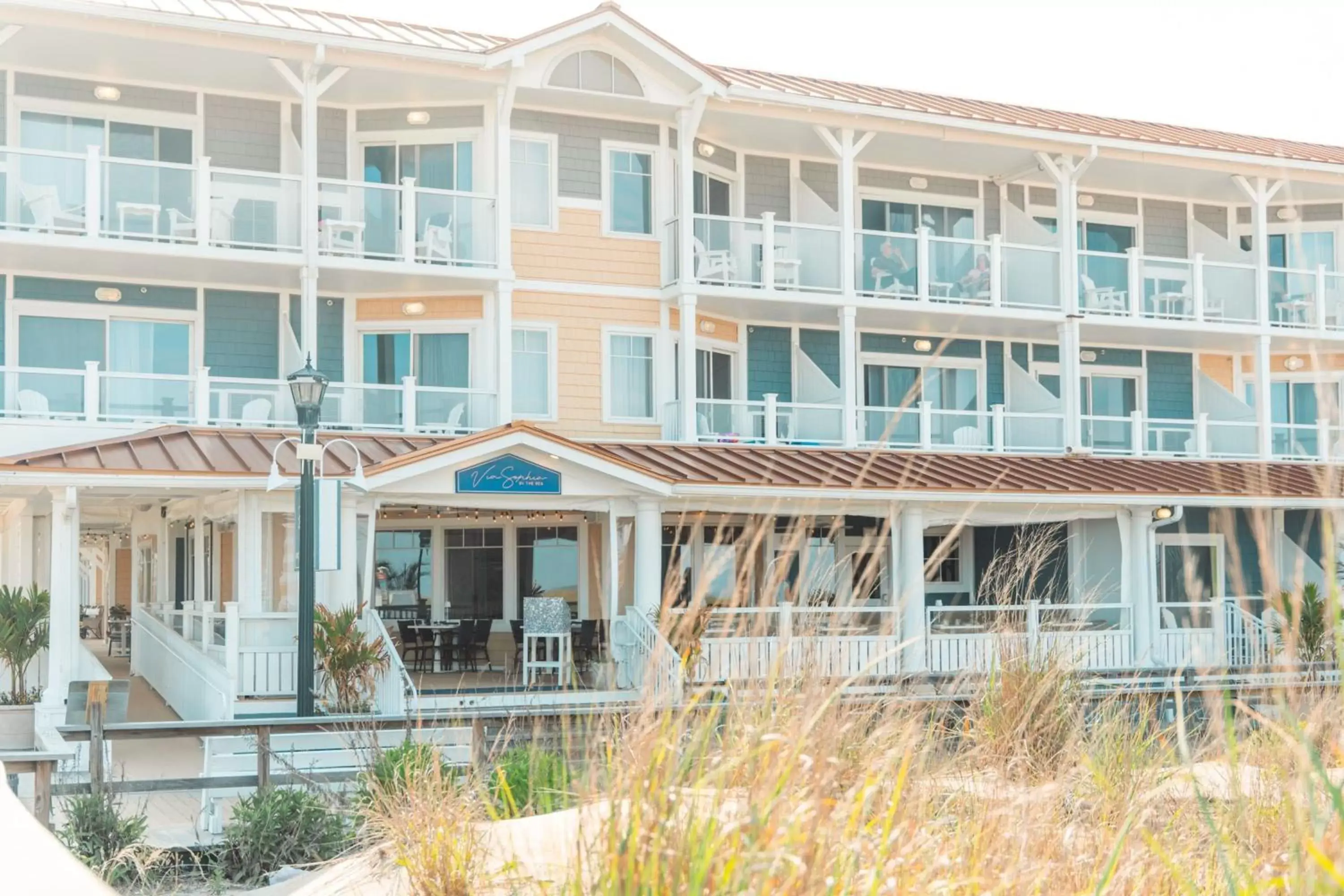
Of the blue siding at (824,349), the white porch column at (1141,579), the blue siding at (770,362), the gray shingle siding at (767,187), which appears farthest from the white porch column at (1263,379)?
the gray shingle siding at (767,187)

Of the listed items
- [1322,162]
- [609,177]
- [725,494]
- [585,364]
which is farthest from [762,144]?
[1322,162]

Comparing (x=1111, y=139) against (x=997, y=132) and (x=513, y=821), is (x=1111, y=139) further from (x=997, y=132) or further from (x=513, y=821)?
(x=513, y=821)

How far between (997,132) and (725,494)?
305 inches

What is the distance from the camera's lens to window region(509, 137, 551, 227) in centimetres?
2067

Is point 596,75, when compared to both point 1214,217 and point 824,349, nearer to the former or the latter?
point 824,349

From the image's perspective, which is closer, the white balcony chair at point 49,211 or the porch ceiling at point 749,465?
the porch ceiling at point 749,465

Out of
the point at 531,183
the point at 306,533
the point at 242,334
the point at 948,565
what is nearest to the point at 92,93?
the point at 242,334

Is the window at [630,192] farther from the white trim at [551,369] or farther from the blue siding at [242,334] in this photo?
the blue siding at [242,334]

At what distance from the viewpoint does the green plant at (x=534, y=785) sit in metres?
5.23

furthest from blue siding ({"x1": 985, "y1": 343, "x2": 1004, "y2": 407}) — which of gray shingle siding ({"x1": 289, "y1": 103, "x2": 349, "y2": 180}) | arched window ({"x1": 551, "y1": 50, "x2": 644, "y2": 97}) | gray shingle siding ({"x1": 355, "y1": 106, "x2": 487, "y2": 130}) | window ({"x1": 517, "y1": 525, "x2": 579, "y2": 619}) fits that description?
gray shingle siding ({"x1": 289, "y1": 103, "x2": 349, "y2": 180})

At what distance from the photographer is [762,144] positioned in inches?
886

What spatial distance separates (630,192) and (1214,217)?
11180 mm

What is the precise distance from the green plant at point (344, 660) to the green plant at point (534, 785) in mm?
6297

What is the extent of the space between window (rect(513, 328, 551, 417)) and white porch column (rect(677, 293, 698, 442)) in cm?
187
